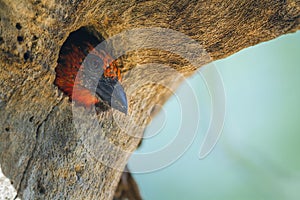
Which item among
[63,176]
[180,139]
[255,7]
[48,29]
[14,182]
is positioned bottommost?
[14,182]

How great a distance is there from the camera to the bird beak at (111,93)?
61.6 inches

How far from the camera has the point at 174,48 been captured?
5.58 ft

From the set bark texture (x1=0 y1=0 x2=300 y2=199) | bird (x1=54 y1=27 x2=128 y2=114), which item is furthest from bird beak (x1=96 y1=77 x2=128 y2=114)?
bark texture (x1=0 y1=0 x2=300 y2=199)

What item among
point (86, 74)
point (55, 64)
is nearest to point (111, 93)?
point (86, 74)

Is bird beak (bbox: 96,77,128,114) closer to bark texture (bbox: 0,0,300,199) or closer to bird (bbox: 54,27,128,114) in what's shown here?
bird (bbox: 54,27,128,114)

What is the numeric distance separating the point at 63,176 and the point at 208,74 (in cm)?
90

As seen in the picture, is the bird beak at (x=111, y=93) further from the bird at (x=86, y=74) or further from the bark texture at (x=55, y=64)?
the bark texture at (x=55, y=64)

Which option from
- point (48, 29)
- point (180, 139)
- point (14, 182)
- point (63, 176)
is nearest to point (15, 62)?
point (48, 29)

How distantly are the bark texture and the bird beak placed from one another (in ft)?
0.38

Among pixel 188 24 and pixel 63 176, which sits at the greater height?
pixel 188 24

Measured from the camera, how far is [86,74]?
1547 mm

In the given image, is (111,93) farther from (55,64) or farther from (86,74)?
(55,64)

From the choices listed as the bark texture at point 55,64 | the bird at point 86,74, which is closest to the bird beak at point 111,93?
the bird at point 86,74

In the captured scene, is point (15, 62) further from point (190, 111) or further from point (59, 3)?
point (190, 111)
